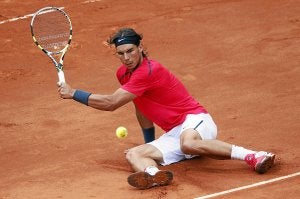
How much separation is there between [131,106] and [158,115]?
7.30 ft

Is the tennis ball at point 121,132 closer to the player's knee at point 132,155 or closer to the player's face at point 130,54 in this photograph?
the player's knee at point 132,155

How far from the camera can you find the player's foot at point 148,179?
885 cm

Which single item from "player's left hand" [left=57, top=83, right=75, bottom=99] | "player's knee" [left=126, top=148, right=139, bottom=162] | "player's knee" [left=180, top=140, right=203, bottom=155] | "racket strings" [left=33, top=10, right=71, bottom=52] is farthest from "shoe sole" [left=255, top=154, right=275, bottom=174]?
"racket strings" [left=33, top=10, right=71, bottom=52]

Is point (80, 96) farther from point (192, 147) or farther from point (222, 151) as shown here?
point (222, 151)

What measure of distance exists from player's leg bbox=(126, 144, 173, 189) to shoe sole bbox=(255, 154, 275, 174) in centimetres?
94

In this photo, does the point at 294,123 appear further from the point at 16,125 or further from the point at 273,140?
the point at 16,125

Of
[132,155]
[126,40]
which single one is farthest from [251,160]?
[126,40]

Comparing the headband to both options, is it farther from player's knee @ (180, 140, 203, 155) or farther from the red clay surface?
the red clay surface

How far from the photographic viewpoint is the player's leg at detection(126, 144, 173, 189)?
29.1 feet

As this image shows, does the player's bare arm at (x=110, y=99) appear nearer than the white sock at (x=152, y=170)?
No

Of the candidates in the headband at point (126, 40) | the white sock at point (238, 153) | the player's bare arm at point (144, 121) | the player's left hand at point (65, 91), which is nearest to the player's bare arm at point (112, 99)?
the player's left hand at point (65, 91)

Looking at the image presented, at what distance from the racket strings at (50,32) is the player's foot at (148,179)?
2.48 meters

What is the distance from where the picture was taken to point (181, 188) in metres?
8.93

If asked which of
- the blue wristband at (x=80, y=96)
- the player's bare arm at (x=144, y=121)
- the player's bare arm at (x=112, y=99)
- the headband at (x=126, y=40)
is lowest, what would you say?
the player's bare arm at (x=144, y=121)
